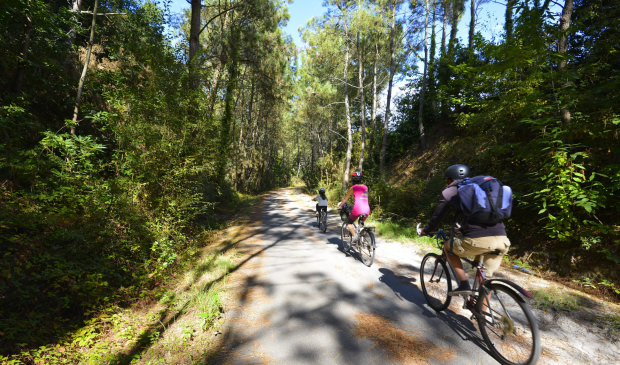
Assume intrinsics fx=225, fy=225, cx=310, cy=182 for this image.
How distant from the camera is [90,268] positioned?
356cm

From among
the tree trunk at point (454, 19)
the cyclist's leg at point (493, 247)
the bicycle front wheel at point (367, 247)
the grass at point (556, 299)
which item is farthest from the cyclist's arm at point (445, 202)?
the tree trunk at point (454, 19)

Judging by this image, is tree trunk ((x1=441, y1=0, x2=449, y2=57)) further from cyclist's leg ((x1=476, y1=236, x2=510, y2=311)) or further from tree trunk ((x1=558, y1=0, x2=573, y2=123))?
cyclist's leg ((x1=476, y1=236, x2=510, y2=311))

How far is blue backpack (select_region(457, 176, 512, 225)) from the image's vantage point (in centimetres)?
233

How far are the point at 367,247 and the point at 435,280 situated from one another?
1.70 m

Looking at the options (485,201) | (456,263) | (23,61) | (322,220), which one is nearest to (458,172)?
(485,201)

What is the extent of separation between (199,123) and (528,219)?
8.77 meters

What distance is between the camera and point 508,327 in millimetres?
2309

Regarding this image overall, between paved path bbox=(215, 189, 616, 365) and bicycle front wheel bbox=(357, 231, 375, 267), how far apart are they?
0.57 feet

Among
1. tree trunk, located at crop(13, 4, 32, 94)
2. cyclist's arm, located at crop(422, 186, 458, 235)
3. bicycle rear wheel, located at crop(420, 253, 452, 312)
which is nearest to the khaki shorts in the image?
cyclist's arm, located at crop(422, 186, 458, 235)

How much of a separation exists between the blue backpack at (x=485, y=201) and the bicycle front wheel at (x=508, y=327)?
71cm

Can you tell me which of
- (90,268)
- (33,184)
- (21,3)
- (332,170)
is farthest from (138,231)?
(332,170)

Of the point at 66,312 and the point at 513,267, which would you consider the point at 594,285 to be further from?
the point at 66,312

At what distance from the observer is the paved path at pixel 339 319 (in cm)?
231

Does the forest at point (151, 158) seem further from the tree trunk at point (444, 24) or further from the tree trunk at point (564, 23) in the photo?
the tree trunk at point (444, 24)
